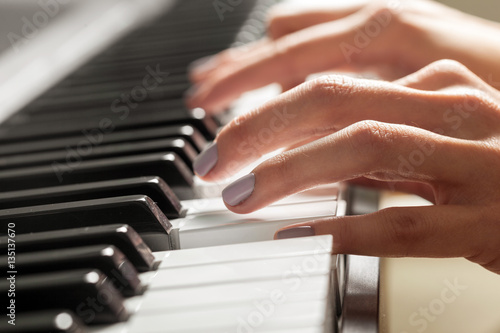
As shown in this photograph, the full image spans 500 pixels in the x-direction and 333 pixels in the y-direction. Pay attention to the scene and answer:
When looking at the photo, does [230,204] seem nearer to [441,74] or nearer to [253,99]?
[441,74]

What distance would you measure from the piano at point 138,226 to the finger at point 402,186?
39 mm

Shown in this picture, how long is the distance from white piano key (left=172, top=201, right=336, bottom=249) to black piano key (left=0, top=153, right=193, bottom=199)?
117mm

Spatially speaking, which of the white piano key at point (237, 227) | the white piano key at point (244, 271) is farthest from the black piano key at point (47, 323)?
the white piano key at point (237, 227)

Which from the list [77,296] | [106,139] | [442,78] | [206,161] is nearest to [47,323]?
[77,296]

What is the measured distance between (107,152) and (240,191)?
0.27 metres

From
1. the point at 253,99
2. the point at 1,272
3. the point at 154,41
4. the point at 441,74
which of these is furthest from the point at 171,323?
the point at 154,41

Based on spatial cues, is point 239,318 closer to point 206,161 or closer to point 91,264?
point 91,264

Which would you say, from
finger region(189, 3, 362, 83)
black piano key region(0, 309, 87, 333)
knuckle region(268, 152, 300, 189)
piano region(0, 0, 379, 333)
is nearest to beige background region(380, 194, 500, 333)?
piano region(0, 0, 379, 333)

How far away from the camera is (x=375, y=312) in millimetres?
610

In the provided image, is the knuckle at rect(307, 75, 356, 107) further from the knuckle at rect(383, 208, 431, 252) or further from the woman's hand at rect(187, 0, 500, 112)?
the woman's hand at rect(187, 0, 500, 112)

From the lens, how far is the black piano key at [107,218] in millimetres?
682

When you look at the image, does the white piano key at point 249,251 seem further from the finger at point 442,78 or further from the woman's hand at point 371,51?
the woman's hand at point 371,51

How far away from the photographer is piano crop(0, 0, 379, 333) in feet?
1.74

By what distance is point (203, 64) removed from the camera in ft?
4.30
